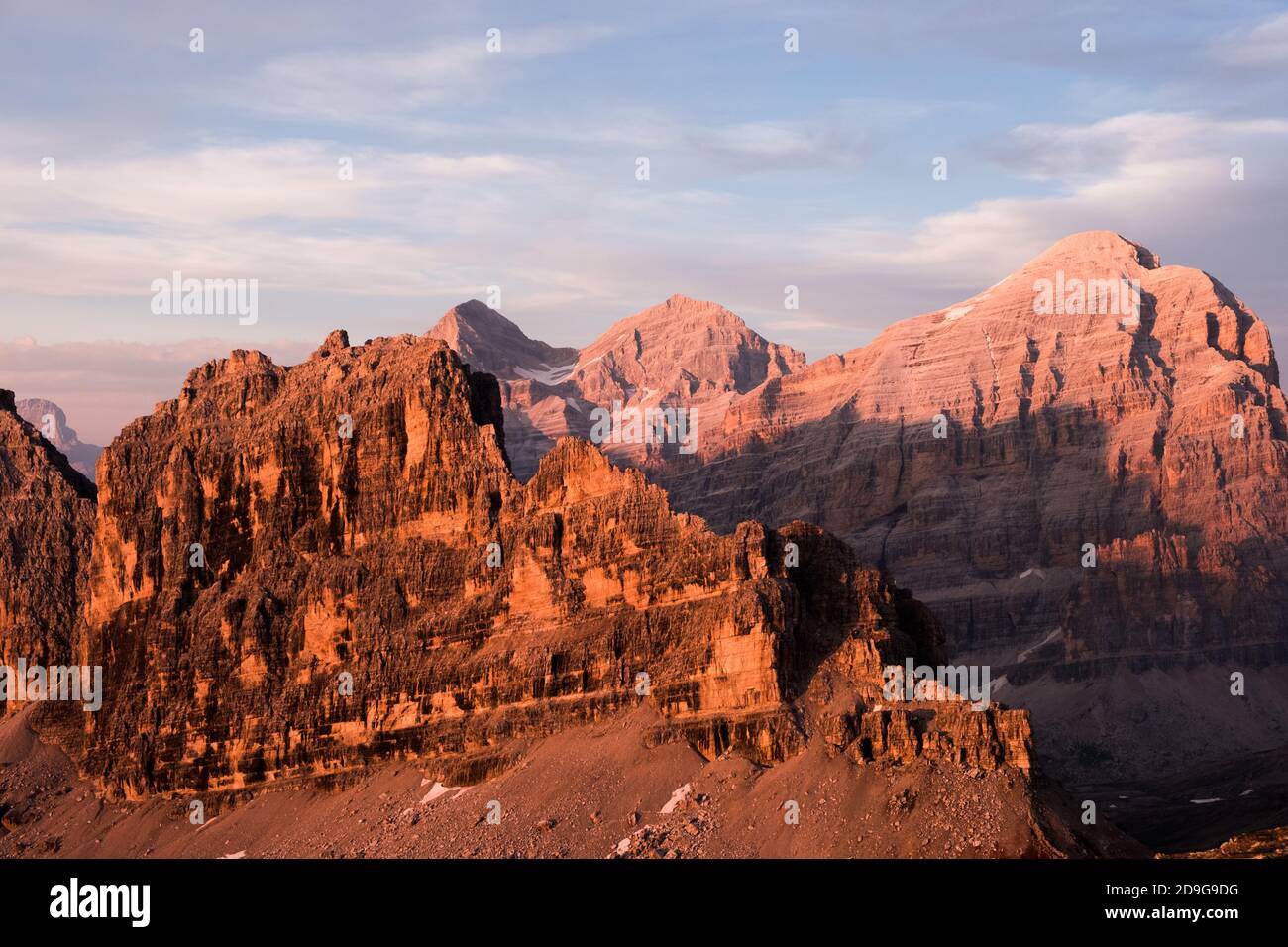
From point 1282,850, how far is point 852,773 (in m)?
30.5

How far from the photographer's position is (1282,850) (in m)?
180
